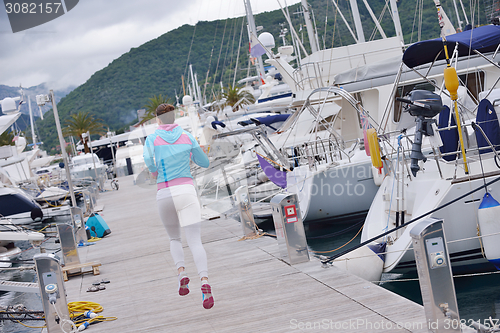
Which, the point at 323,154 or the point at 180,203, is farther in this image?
the point at 323,154

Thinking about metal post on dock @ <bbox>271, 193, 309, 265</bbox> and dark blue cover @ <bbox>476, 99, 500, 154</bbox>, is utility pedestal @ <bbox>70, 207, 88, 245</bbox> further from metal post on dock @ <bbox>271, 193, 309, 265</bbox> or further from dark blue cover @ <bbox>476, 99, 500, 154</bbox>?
dark blue cover @ <bbox>476, 99, 500, 154</bbox>

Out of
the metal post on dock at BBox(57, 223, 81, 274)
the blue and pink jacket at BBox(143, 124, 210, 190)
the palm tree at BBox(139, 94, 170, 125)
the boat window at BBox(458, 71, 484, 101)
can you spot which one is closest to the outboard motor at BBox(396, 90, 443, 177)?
the blue and pink jacket at BBox(143, 124, 210, 190)

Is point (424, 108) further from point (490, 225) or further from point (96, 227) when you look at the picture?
point (96, 227)

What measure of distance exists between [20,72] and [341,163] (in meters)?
8.08

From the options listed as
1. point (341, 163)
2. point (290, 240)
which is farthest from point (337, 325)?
point (341, 163)

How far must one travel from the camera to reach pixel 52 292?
14.1 feet

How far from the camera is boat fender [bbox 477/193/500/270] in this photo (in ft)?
18.2

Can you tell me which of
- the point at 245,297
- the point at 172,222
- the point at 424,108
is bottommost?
the point at 245,297

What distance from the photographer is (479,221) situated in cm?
568

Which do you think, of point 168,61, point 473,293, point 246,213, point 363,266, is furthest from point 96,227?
point 168,61

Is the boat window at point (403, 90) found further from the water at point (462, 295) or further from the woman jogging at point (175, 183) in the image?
the woman jogging at point (175, 183)

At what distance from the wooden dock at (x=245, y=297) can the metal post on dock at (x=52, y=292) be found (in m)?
0.45

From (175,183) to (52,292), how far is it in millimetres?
1488

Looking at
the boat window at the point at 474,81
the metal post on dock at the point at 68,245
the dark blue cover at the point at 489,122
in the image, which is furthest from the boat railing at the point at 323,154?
the metal post on dock at the point at 68,245
